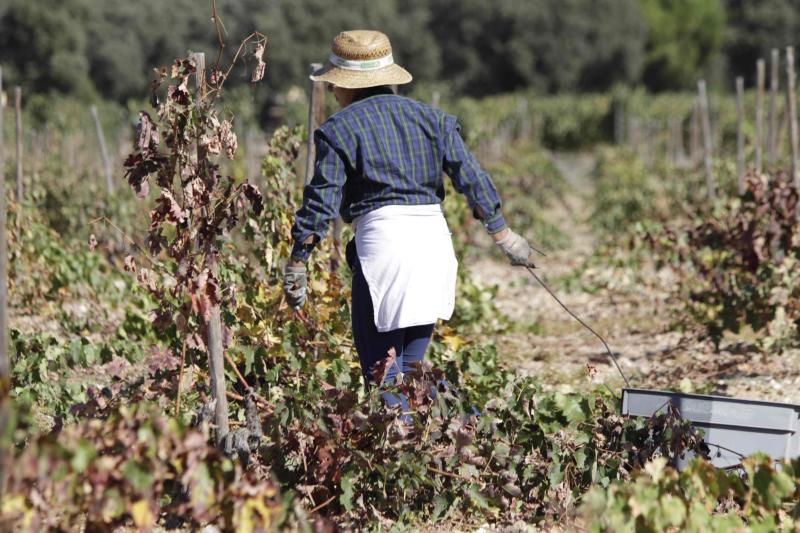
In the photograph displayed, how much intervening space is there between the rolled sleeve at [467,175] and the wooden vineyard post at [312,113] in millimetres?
737

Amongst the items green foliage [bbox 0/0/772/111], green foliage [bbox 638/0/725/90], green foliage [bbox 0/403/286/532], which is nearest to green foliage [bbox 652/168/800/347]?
green foliage [bbox 0/403/286/532]

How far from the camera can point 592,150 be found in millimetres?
36219

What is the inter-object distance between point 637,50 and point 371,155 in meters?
55.8

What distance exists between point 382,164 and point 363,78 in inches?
11.8

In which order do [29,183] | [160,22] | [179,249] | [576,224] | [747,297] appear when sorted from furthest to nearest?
[160,22] → [576,224] → [29,183] → [747,297] → [179,249]

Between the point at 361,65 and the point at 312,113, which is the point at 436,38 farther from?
the point at 361,65

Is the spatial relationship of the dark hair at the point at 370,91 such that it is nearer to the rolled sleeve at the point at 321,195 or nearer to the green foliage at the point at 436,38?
the rolled sleeve at the point at 321,195

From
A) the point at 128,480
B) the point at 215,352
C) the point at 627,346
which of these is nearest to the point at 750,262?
the point at 627,346

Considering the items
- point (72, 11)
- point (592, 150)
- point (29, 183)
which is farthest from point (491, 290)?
point (72, 11)

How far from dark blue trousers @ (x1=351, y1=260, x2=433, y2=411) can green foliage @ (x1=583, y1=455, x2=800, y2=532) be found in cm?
104

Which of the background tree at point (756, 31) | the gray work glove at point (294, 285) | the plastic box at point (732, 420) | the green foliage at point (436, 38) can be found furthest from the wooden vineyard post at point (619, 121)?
the gray work glove at point (294, 285)

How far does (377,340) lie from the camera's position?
362cm

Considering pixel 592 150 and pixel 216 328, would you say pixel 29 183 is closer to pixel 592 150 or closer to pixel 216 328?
pixel 216 328

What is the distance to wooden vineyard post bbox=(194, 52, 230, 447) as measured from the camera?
3256mm
